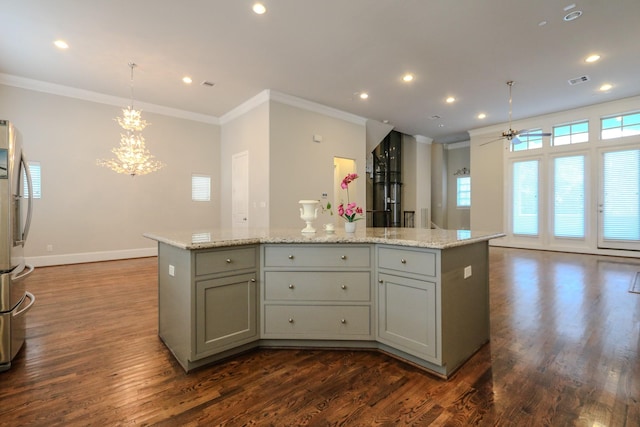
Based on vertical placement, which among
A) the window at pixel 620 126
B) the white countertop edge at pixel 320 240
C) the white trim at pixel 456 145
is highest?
the white trim at pixel 456 145

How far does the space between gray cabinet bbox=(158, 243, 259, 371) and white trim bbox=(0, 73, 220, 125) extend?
5.50m

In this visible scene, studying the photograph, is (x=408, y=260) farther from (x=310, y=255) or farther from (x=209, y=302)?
(x=209, y=302)

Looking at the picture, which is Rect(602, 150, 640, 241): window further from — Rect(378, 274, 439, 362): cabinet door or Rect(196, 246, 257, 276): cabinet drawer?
Rect(196, 246, 257, 276): cabinet drawer

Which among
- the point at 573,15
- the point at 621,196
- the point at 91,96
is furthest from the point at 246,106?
the point at 621,196

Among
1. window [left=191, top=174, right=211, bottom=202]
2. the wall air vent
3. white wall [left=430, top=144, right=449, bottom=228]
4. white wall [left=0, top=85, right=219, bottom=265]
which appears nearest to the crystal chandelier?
white wall [left=0, top=85, right=219, bottom=265]

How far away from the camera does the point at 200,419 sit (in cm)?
163

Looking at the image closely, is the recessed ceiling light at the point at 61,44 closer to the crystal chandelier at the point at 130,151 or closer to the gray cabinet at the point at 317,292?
the crystal chandelier at the point at 130,151

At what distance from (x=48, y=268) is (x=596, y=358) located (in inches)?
302

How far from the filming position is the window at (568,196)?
24.0ft

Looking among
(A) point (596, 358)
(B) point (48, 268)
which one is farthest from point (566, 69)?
(B) point (48, 268)

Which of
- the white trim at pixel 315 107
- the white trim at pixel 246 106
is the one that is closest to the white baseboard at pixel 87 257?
the white trim at pixel 246 106

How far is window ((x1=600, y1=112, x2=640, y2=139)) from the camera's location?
6590 mm

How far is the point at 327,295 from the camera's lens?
2.40 metres

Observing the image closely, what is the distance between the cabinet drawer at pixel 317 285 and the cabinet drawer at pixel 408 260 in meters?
0.23
